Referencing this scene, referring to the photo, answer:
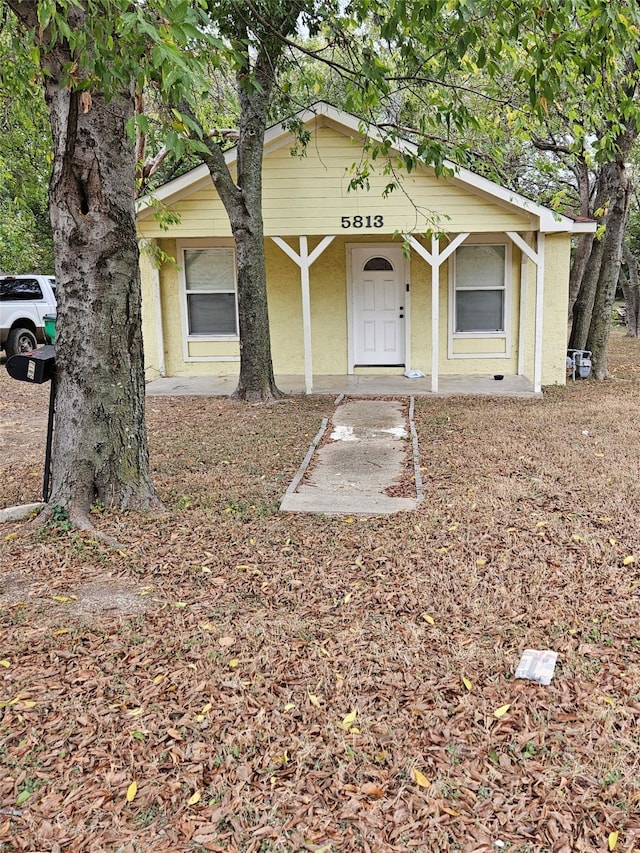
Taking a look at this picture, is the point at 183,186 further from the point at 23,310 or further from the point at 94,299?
the point at 94,299

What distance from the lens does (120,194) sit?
4.55m

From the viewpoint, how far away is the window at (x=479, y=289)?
11.8m

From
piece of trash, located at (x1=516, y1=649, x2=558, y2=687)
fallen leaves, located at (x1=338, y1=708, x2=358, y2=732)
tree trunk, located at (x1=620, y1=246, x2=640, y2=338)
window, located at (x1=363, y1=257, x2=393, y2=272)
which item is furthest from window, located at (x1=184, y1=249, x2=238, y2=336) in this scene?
tree trunk, located at (x1=620, y1=246, x2=640, y2=338)

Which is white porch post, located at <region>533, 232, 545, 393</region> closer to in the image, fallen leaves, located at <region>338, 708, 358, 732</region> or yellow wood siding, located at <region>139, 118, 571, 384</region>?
yellow wood siding, located at <region>139, 118, 571, 384</region>

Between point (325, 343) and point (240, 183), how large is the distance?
364 centimetres

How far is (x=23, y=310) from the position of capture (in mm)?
14281

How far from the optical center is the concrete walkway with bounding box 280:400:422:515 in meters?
5.37

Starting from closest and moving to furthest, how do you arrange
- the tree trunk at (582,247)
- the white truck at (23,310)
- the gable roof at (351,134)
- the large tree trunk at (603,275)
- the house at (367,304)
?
the gable roof at (351,134)
the large tree trunk at (603,275)
the house at (367,304)
the tree trunk at (582,247)
the white truck at (23,310)

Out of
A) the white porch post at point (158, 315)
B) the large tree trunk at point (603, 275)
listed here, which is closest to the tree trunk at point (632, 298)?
the large tree trunk at point (603, 275)

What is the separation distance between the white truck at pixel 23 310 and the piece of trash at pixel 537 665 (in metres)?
13.3

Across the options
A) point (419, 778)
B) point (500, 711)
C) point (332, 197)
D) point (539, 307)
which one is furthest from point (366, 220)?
point (419, 778)

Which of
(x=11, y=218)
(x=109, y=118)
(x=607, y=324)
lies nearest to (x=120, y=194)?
(x=109, y=118)

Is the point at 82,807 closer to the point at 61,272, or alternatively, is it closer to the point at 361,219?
the point at 61,272

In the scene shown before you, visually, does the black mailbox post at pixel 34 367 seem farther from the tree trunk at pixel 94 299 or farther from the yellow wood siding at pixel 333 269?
the yellow wood siding at pixel 333 269
